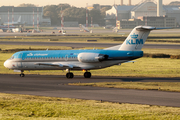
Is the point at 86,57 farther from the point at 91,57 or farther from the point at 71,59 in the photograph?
the point at 71,59

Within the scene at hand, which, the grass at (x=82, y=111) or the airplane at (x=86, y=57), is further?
the airplane at (x=86, y=57)

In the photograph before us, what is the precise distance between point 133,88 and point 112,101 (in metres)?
7.24

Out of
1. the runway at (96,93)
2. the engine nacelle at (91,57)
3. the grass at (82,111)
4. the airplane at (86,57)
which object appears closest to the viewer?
the grass at (82,111)

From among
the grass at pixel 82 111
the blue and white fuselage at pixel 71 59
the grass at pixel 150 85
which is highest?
the blue and white fuselage at pixel 71 59

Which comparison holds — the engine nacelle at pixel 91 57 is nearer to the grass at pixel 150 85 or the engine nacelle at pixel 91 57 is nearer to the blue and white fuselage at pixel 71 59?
the blue and white fuselage at pixel 71 59

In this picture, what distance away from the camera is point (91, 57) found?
130ft

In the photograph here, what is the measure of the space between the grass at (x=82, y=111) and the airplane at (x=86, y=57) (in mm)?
16010

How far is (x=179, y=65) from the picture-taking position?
5128 cm

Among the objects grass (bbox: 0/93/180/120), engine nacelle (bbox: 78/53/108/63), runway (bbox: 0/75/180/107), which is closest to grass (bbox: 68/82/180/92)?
runway (bbox: 0/75/180/107)

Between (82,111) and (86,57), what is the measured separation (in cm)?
2060

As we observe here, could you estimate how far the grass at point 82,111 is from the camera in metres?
17.5

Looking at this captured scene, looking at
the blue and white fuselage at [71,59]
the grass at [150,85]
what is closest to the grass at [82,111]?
the grass at [150,85]

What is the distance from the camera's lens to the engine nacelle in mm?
38781

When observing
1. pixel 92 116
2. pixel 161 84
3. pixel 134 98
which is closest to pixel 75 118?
pixel 92 116
